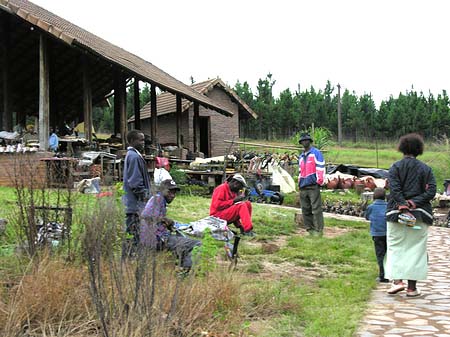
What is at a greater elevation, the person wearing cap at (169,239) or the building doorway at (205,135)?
the building doorway at (205,135)

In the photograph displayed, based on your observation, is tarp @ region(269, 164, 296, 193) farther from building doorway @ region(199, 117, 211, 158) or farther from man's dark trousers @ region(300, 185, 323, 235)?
building doorway @ region(199, 117, 211, 158)

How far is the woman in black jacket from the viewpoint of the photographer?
5.62m

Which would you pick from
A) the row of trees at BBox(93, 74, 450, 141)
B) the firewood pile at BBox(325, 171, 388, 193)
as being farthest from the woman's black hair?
the row of trees at BBox(93, 74, 450, 141)

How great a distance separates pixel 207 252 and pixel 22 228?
5.60 feet

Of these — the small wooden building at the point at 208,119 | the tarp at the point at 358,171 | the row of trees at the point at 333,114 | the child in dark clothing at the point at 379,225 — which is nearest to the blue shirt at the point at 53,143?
the child in dark clothing at the point at 379,225

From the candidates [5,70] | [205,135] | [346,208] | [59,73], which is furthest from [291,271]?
[205,135]

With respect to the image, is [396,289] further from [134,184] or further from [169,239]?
[134,184]

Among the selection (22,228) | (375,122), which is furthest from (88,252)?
(375,122)

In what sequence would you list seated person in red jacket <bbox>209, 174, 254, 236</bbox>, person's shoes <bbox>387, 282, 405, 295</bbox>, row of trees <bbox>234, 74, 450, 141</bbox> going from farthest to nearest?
row of trees <bbox>234, 74, 450, 141</bbox> → seated person in red jacket <bbox>209, 174, 254, 236</bbox> → person's shoes <bbox>387, 282, 405, 295</bbox>

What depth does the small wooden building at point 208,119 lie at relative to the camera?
26.8m

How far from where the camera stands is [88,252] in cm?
336

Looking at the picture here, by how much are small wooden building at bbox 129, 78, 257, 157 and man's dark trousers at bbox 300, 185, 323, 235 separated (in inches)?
665

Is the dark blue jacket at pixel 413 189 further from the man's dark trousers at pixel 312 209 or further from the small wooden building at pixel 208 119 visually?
the small wooden building at pixel 208 119

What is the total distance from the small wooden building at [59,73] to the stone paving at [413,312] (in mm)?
10242
